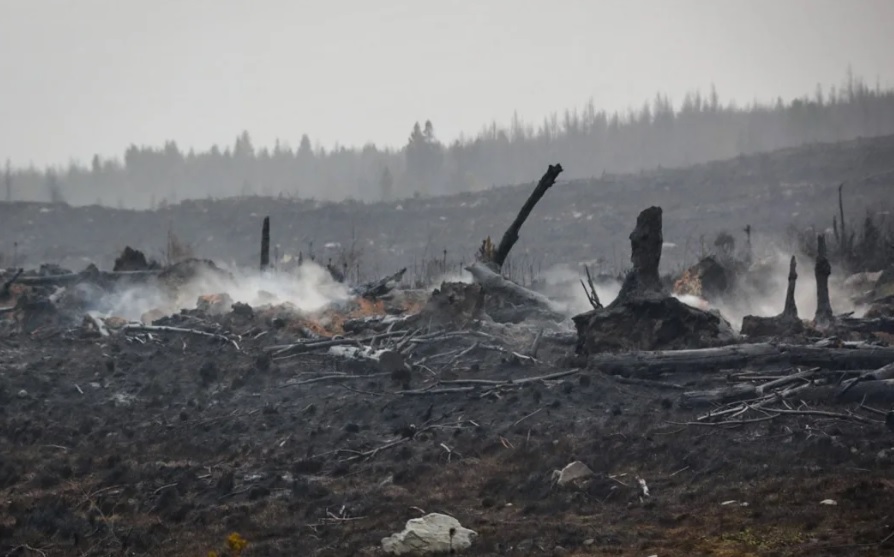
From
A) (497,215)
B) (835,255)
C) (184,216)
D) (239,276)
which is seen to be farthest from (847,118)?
(239,276)

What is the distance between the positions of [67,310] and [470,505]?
48.6 feet

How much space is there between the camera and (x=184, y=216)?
6388 cm

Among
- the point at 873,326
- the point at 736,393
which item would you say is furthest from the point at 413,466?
the point at 873,326

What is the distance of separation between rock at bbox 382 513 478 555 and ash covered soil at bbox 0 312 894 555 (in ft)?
0.67

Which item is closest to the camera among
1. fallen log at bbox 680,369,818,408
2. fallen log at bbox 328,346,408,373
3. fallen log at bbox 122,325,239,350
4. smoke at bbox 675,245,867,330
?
fallen log at bbox 680,369,818,408

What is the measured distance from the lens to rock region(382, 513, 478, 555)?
7.34 meters

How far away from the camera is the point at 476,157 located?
327ft

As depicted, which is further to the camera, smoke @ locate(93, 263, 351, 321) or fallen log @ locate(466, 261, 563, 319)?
smoke @ locate(93, 263, 351, 321)

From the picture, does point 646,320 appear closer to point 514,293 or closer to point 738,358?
point 738,358

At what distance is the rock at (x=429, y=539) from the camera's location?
734 centimetres

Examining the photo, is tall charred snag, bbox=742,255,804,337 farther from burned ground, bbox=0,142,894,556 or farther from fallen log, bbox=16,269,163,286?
fallen log, bbox=16,269,163,286

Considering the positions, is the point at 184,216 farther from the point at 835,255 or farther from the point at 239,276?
the point at 835,255

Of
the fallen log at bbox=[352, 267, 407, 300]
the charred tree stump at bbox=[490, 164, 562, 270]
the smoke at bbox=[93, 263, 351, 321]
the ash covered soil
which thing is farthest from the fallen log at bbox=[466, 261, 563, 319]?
the smoke at bbox=[93, 263, 351, 321]

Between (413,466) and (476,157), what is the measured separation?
299ft
